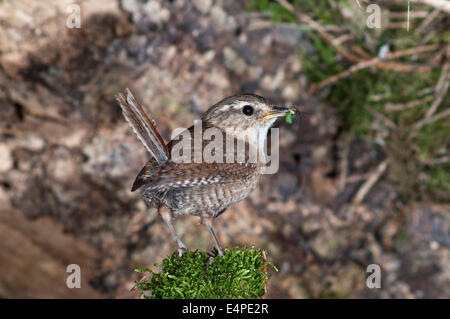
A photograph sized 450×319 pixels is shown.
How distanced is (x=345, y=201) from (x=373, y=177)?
43 cm

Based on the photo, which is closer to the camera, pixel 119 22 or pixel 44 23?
pixel 44 23

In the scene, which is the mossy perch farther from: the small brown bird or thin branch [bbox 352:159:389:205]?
thin branch [bbox 352:159:389:205]

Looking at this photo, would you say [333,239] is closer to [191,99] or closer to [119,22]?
[191,99]

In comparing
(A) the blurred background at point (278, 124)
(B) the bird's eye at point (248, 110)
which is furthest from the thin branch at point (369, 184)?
(B) the bird's eye at point (248, 110)

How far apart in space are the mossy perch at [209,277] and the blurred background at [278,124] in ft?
7.08

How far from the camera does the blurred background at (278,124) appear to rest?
4.60 m

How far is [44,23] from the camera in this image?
4480 millimetres

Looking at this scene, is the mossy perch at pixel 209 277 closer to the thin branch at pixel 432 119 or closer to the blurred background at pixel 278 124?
the blurred background at pixel 278 124

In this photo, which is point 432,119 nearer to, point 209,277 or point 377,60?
point 377,60

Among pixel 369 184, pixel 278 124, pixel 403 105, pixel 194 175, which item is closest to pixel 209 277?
pixel 194 175

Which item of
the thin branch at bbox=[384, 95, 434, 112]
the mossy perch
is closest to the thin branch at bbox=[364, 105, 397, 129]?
the thin branch at bbox=[384, 95, 434, 112]

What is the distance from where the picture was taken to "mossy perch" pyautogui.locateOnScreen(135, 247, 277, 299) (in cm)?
231
